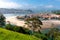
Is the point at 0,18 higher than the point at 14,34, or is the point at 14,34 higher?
the point at 14,34

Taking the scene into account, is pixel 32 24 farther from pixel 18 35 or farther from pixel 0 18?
pixel 18 35

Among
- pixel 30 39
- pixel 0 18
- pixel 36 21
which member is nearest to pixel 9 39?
pixel 30 39

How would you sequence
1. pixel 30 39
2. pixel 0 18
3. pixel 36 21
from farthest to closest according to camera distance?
1. pixel 0 18
2. pixel 36 21
3. pixel 30 39

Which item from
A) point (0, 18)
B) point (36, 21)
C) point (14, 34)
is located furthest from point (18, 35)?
point (0, 18)

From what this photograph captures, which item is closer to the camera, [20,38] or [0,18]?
[20,38]

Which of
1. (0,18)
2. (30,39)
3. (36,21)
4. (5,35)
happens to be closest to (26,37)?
(30,39)

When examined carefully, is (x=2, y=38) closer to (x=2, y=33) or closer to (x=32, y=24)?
(x=2, y=33)

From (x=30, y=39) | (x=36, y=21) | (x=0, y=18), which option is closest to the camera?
(x=30, y=39)

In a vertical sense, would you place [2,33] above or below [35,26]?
above

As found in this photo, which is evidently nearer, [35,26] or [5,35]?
[5,35]
